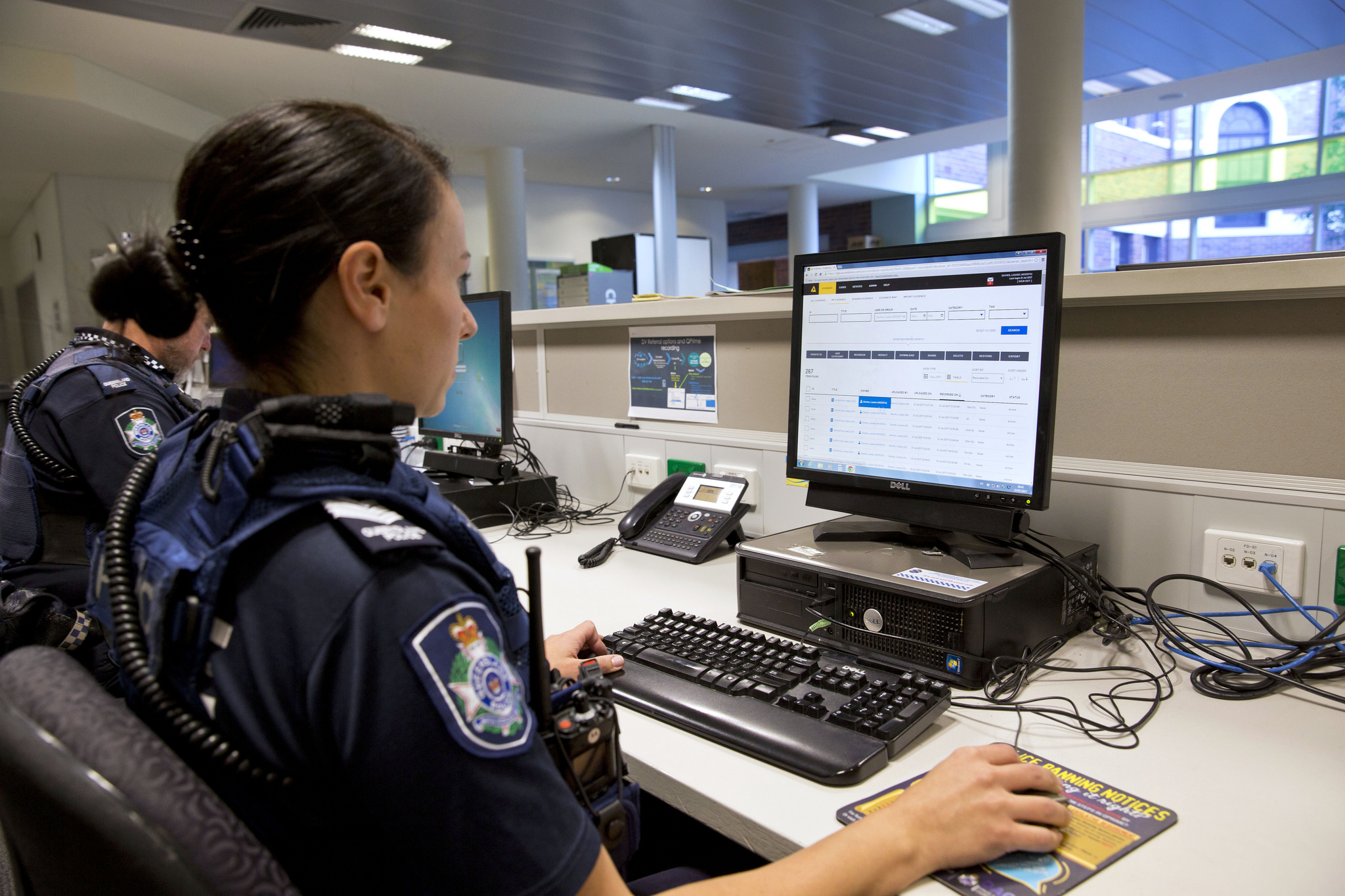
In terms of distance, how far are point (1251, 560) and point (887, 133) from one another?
7.78 m

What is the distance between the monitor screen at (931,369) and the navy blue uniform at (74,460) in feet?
4.68

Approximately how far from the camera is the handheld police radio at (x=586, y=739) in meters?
0.65

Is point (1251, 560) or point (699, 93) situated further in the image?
point (699, 93)

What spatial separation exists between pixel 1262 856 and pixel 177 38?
233 inches

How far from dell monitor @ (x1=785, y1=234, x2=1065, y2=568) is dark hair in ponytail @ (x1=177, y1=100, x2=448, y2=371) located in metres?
0.75

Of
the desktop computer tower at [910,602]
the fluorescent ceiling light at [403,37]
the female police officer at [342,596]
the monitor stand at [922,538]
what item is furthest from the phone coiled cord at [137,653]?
the fluorescent ceiling light at [403,37]

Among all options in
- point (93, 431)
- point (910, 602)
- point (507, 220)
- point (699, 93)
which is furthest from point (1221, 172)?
point (93, 431)

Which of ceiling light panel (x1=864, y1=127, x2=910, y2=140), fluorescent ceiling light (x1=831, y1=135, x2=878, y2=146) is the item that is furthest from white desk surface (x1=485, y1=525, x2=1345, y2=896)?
fluorescent ceiling light (x1=831, y1=135, x2=878, y2=146)

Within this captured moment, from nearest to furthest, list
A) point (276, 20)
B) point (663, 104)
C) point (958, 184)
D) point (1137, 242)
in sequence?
1. point (276, 20)
2. point (663, 104)
3. point (1137, 242)
4. point (958, 184)

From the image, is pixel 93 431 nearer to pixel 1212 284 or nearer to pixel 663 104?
pixel 1212 284

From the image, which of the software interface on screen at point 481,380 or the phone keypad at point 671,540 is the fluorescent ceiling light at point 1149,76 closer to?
the software interface on screen at point 481,380

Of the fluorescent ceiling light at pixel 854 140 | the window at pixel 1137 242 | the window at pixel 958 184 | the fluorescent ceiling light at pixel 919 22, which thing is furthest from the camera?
the window at pixel 958 184

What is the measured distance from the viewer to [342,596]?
49 cm

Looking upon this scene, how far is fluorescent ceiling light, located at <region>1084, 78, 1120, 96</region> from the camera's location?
6531mm
